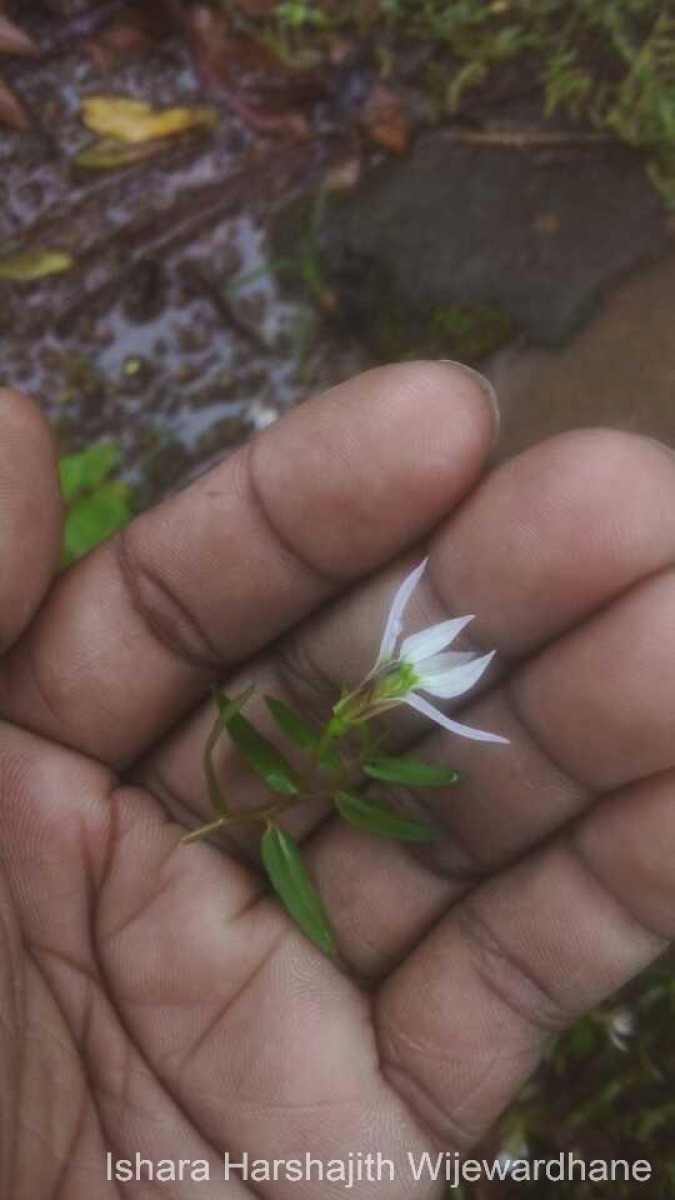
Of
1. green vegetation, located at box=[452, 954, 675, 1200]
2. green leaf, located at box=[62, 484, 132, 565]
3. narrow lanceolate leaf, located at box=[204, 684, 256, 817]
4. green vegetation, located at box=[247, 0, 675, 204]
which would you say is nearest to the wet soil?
green leaf, located at box=[62, 484, 132, 565]

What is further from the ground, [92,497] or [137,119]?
[137,119]

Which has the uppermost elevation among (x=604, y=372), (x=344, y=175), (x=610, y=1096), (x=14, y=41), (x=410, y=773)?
(x=14, y=41)

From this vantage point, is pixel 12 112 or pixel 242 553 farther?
pixel 12 112

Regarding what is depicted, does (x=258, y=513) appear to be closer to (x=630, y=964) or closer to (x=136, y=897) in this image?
(x=136, y=897)

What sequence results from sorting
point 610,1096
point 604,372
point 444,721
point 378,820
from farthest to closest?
point 604,372
point 610,1096
point 378,820
point 444,721

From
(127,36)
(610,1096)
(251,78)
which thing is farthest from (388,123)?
(610,1096)

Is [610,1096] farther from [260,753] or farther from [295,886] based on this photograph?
[260,753]

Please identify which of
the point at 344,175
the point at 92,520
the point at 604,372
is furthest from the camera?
the point at 344,175
